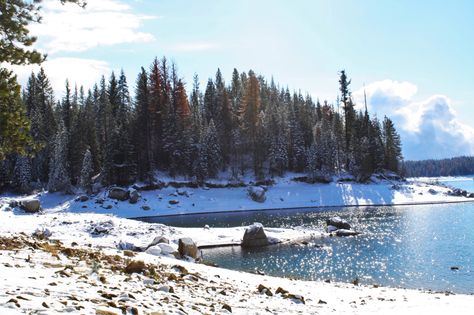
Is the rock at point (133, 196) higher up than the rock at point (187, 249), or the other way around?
the rock at point (133, 196)

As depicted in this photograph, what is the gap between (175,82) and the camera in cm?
8788

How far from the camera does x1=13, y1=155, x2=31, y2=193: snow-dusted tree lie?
72.5 metres

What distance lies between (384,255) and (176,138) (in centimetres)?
5404

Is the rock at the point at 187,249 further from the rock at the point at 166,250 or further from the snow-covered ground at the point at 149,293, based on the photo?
the snow-covered ground at the point at 149,293

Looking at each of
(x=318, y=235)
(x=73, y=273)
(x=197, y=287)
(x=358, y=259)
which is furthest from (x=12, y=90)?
(x=318, y=235)

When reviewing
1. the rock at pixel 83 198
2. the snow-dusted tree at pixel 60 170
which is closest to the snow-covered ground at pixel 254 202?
the rock at pixel 83 198

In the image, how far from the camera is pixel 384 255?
33125mm

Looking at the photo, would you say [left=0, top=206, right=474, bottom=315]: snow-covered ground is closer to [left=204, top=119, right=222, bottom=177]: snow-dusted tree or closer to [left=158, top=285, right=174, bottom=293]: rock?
[left=158, top=285, right=174, bottom=293]: rock

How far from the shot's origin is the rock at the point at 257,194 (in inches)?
2977

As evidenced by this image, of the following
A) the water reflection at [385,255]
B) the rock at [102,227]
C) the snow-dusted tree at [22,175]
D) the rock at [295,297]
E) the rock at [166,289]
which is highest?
the snow-dusted tree at [22,175]

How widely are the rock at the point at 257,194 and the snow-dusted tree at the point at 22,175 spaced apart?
37811 mm

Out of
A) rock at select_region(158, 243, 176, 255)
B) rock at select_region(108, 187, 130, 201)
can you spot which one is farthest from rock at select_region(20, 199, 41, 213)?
rock at select_region(108, 187, 130, 201)

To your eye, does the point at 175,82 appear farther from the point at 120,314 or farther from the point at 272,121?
the point at 120,314

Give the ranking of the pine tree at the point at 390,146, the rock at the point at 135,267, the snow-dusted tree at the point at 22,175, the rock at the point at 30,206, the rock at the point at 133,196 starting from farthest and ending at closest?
1. the pine tree at the point at 390,146
2. the snow-dusted tree at the point at 22,175
3. the rock at the point at 133,196
4. the rock at the point at 30,206
5. the rock at the point at 135,267
